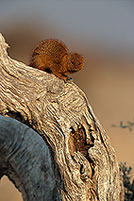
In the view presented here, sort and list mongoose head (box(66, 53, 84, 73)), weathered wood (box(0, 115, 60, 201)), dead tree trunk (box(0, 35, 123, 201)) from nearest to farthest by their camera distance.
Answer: dead tree trunk (box(0, 35, 123, 201)) → mongoose head (box(66, 53, 84, 73)) → weathered wood (box(0, 115, 60, 201))

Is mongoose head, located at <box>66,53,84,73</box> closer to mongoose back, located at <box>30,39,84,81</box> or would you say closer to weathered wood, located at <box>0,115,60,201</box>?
mongoose back, located at <box>30,39,84,81</box>

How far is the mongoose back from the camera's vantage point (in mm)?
2090

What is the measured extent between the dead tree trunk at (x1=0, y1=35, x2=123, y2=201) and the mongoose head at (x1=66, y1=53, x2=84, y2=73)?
0.11 meters

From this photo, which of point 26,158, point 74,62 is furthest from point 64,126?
point 26,158

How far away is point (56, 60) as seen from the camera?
2133 mm

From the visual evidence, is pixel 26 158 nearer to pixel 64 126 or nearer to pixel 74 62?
pixel 64 126

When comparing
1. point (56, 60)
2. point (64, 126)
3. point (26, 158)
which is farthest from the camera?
point (26, 158)

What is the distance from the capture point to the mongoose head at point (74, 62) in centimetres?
208

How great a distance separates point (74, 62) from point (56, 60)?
131 mm

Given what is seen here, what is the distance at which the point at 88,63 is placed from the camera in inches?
331

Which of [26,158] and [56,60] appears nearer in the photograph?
[56,60]

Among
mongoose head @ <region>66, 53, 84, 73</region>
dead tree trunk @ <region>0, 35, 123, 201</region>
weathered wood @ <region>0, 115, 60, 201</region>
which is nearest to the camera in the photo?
dead tree trunk @ <region>0, 35, 123, 201</region>

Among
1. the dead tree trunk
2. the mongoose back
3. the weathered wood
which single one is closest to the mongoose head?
the mongoose back

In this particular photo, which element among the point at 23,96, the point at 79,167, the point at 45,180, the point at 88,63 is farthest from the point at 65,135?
the point at 88,63
